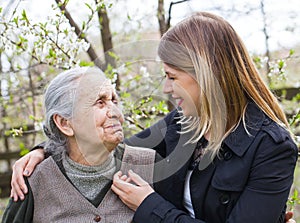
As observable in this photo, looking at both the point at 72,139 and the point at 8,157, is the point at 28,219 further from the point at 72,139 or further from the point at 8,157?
the point at 8,157

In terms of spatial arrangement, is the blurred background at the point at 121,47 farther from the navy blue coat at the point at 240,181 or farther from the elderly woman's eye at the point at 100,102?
the navy blue coat at the point at 240,181

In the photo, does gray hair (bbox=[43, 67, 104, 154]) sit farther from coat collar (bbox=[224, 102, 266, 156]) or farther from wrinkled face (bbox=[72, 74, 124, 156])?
coat collar (bbox=[224, 102, 266, 156])

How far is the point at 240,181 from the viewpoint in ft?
5.59

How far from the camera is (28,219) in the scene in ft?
6.25

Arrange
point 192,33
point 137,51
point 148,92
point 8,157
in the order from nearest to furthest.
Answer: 1. point 192,33
2. point 137,51
3. point 148,92
4. point 8,157

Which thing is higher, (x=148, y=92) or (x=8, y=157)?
(x=148, y=92)

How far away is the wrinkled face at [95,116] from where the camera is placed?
1.86m

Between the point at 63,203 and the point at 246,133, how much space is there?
2.65 feet

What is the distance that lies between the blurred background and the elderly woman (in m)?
0.45

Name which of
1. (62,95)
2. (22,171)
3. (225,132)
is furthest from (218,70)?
(22,171)

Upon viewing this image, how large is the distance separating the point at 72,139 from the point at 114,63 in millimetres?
868

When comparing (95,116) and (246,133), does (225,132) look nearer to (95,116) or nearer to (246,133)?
(246,133)

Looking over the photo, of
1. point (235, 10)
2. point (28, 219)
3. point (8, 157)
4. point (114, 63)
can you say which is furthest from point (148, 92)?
point (8, 157)

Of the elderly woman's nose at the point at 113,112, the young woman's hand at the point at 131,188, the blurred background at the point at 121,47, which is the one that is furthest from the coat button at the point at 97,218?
the blurred background at the point at 121,47
